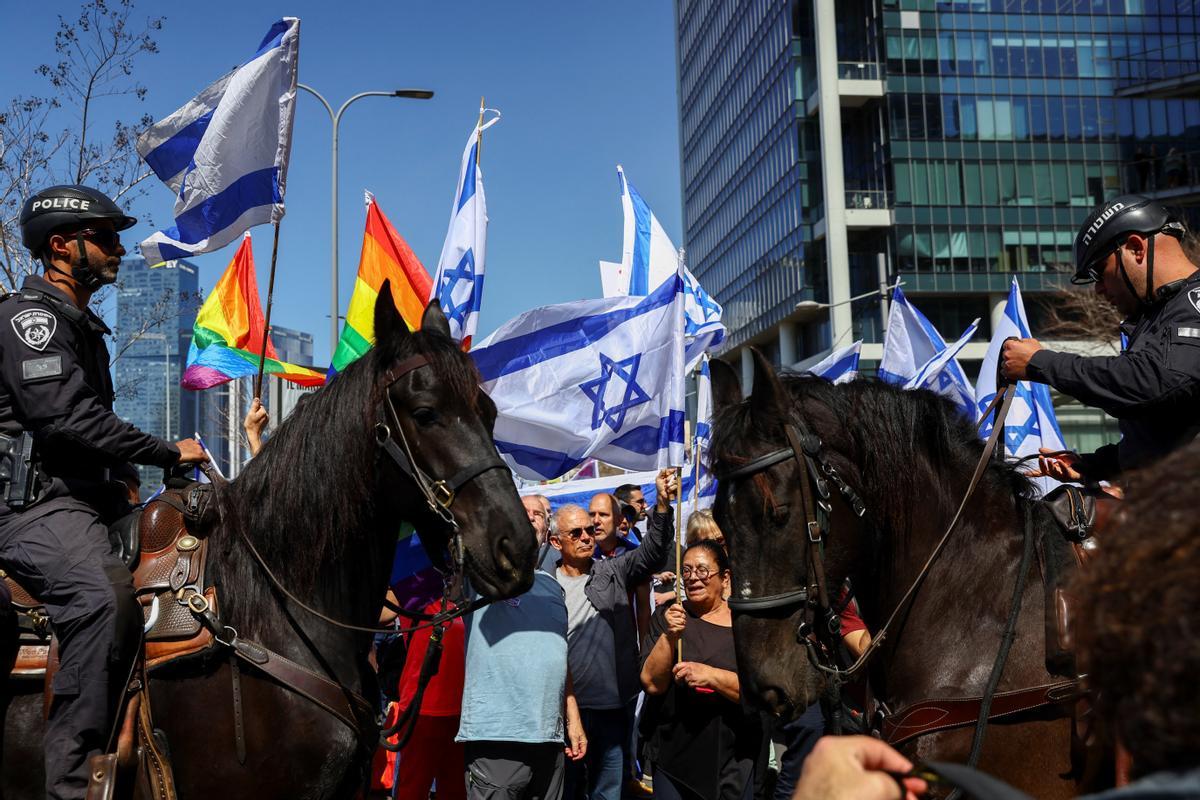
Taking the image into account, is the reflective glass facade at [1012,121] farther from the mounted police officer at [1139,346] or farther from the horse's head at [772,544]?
the horse's head at [772,544]

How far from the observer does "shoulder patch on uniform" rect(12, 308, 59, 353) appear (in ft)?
14.1

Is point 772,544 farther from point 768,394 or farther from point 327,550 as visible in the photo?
point 327,550

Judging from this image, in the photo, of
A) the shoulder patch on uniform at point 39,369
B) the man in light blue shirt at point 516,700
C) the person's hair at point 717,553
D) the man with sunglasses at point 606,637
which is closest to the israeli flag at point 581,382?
the man with sunglasses at point 606,637

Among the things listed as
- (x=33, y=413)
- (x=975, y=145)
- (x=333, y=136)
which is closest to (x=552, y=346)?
(x=33, y=413)

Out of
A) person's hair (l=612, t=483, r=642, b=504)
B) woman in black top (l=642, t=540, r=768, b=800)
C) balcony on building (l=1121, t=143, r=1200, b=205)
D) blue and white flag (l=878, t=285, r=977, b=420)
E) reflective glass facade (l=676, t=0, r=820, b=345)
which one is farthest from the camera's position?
reflective glass facade (l=676, t=0, r=820, b=345)

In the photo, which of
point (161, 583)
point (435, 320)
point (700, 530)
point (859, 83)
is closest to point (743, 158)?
point (859, 83)

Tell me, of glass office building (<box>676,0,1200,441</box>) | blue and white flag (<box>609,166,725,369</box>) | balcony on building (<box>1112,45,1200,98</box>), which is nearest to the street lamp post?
blue and white flag (<box>609,166,725,369</box>)

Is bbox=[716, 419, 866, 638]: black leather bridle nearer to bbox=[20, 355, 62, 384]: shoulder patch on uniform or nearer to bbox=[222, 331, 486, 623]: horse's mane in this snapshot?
bbox=[222, 331, 486, 623]: horse's mane

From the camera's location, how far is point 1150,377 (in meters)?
3.98

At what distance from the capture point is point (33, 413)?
4250 millimetres

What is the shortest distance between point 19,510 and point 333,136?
671 inches

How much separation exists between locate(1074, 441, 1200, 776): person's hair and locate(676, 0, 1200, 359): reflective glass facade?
181 ft

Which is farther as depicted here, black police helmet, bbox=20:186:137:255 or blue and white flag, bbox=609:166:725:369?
blue and white flag, bbox=609:166:725:369

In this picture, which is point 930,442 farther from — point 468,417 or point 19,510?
point 19,510
